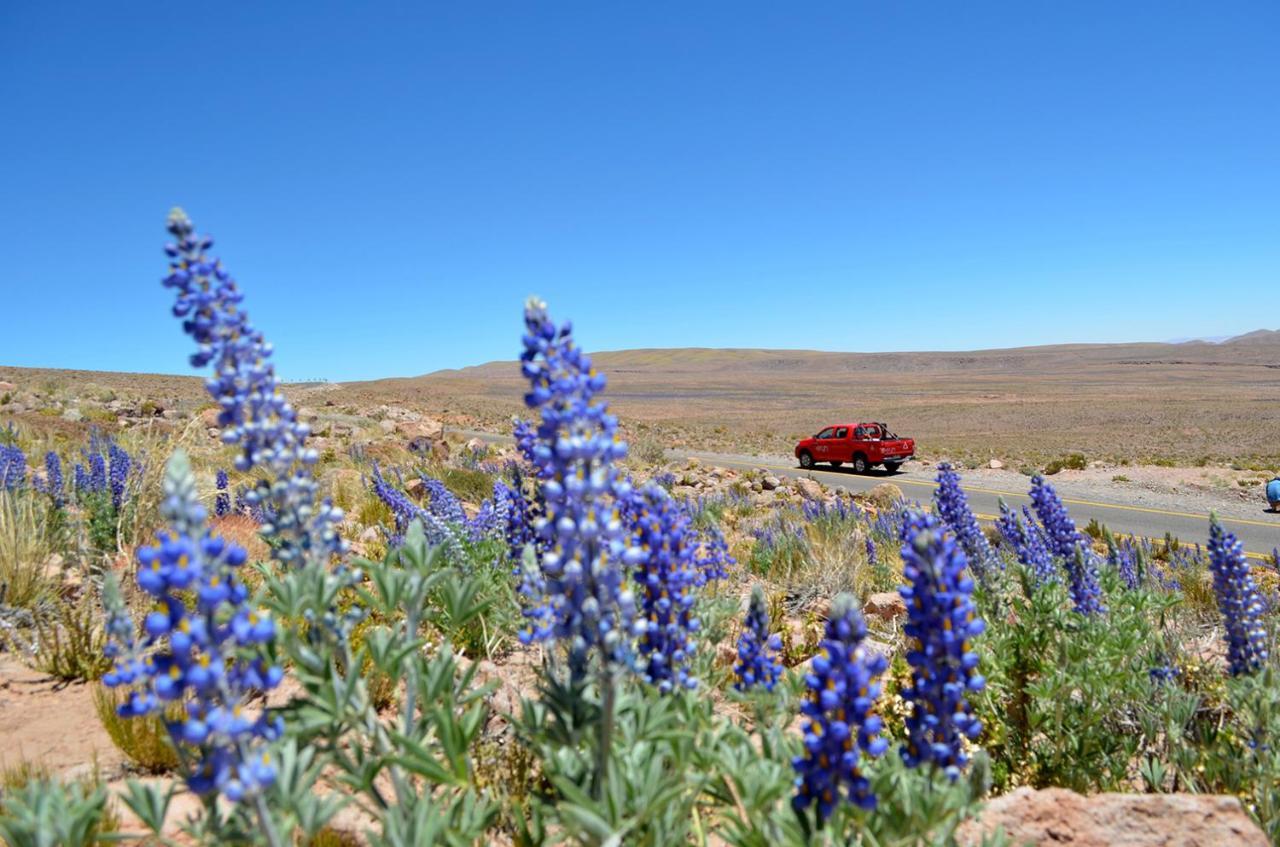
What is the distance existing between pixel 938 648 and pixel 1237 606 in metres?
2.68

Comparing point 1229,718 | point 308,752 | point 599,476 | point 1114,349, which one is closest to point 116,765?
point 308,752

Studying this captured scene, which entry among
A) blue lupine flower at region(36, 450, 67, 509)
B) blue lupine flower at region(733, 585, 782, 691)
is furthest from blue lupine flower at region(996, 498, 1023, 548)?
blue lupine flower at region(36, 450, 67, 509)

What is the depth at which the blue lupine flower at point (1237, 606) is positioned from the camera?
3723 millimetres

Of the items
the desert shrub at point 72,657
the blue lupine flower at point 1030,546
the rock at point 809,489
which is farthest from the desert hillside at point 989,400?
the desert shrub at point 72,657

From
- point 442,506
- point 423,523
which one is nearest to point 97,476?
point 442,506

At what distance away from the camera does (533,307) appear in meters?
2.03

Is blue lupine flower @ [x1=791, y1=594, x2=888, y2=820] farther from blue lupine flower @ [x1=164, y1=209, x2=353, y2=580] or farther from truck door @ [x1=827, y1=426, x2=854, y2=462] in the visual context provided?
truck door @ [x1=827, y1=426, x2=854, y2=462]

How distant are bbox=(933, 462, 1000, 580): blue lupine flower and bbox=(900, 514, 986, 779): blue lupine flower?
2.33 meters

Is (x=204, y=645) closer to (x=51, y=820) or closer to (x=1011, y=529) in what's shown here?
(x=51, y=820)

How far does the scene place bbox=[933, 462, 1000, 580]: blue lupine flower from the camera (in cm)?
451

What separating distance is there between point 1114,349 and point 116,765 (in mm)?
179225

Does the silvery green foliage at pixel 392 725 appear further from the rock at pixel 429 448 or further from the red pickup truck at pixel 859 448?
the red pickup truck at pixel 859 448

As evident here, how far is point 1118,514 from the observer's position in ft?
55.8

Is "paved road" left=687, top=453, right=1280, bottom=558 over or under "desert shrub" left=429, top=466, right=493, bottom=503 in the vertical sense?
under
